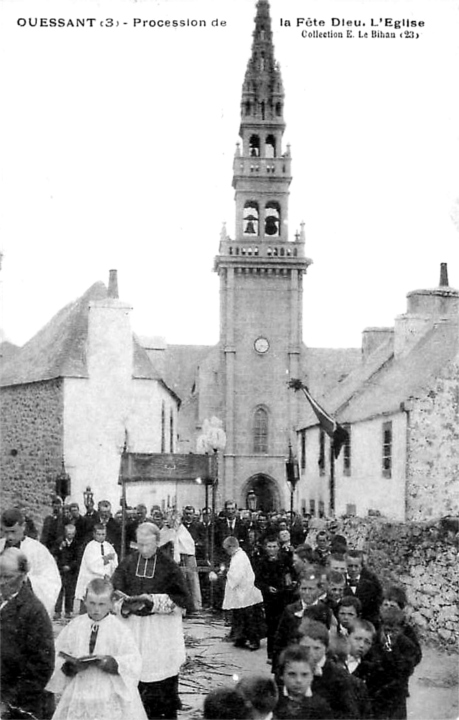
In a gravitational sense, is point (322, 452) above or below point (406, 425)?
below

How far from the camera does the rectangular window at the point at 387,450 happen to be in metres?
13.9

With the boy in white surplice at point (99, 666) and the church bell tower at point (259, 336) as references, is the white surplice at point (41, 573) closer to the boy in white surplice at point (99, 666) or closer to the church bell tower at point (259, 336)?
the boy in white surplice at point (99, 666)

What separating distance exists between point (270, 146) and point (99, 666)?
2544 centimetres

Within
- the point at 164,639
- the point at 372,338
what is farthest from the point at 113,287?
the point at 372,338

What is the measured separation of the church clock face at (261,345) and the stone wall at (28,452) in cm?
1731

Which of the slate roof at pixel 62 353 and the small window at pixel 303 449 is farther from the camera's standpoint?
the small window at pixel 303 449

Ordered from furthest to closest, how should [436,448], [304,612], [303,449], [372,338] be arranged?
[303,449] → [372,338] → [436,448] → [304,612]

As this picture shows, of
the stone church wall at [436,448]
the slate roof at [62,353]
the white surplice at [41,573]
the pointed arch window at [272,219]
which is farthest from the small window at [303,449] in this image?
the white surplice at [41,573]

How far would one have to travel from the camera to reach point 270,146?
28094 millimetres

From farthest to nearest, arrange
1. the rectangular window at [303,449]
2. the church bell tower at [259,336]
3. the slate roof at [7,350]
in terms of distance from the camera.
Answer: the church bell tower at [259,336] < the rectangular window at [303,449] < the slate roof at [7,350]

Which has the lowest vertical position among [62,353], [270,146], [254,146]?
[62,353]

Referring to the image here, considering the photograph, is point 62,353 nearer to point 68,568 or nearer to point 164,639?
point 68,568

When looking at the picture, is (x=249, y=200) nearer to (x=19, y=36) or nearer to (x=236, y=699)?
(x=19, y=36)

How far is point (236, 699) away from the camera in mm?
3084
